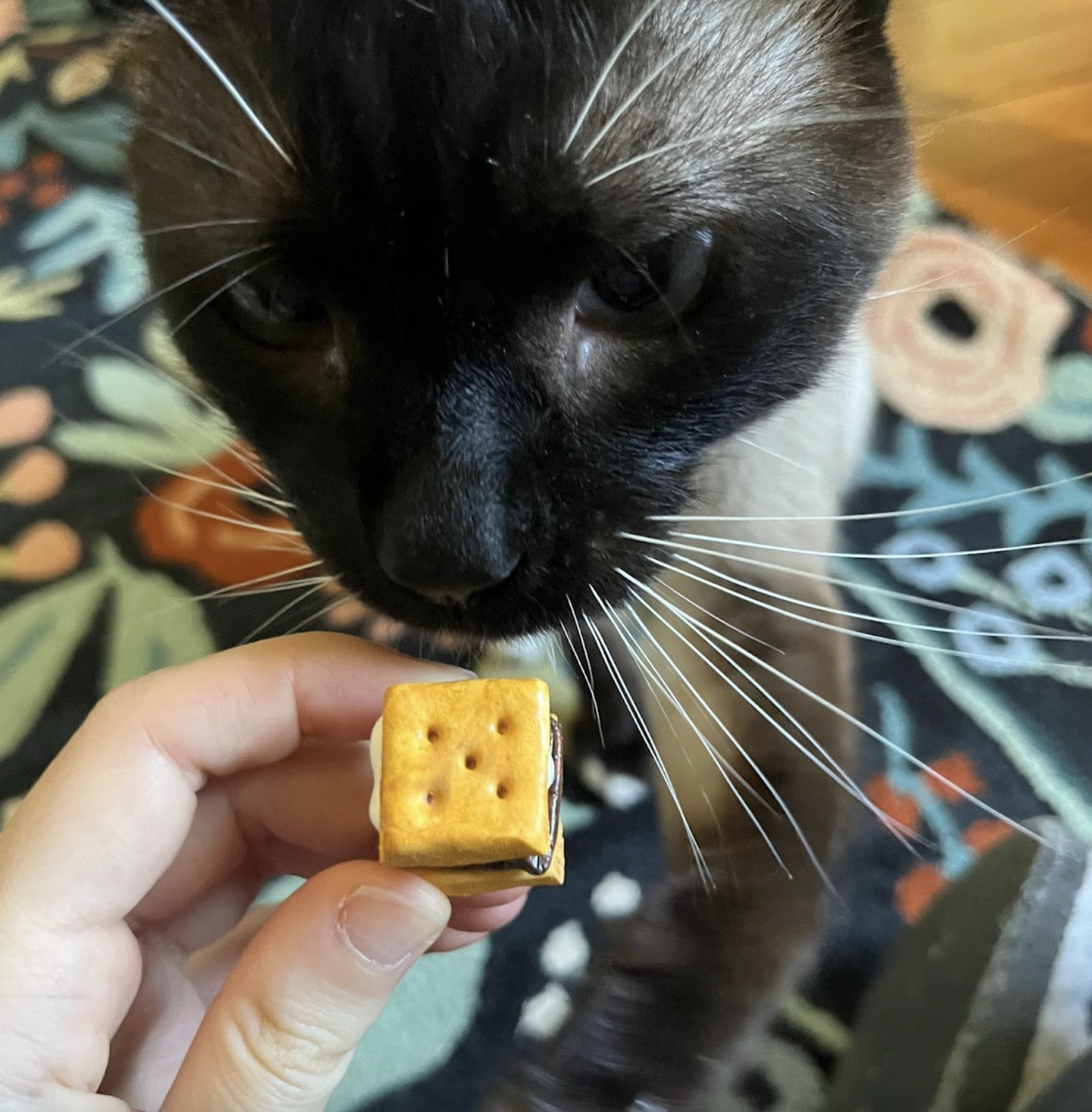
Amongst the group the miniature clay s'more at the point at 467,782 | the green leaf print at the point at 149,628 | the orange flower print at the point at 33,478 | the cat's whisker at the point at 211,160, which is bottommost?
the green leaf print at the point at 149,628

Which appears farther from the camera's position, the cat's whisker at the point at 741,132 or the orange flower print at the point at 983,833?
the orange flower print at the point at 983,833

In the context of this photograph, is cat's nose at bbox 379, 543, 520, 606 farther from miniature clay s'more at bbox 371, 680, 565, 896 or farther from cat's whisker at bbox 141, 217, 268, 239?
cat's whisker at bbox 141, 217, 268, 239

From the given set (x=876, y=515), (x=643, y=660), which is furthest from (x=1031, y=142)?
(x=643, y=660)

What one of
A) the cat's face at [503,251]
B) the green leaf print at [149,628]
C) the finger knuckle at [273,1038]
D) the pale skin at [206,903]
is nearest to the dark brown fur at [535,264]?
the cat's face at [503,251]

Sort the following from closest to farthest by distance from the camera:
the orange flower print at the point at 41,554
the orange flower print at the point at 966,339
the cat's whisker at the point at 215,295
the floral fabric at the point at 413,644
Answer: the cat's whisker at the point at 215,295 < the floral fabric at the point at 413,644 < the orange flower print at the point at 41,554 < the orange flower print at the point at 966,339

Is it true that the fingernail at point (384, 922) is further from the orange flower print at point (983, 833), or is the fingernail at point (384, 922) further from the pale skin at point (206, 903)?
the orange flower print at point (983, 833)

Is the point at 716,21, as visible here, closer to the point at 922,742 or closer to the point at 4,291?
the point at 922,742

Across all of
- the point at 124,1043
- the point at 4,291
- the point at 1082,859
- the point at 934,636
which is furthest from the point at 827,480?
the point at 4,291

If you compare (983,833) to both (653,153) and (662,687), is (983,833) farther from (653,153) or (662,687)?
(653,153)
